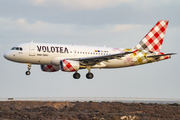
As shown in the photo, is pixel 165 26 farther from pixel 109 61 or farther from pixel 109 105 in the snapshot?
pixel 109 105

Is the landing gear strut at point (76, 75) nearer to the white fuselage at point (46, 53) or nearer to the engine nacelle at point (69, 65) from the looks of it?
the white fuselage at point (46, 53)

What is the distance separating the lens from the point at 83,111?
38.0 metres

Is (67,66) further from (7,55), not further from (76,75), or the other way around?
(7,55)

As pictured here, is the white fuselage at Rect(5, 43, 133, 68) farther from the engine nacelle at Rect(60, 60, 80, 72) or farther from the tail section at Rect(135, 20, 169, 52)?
the tail section at Rect(135, 20, 169, 52)

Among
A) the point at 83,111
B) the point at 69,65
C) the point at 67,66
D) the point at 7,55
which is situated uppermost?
the point at 7,55

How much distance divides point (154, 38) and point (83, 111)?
21.2 m

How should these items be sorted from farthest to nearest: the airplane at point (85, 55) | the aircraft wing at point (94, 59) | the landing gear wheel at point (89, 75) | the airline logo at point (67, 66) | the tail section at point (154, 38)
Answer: the tail section at point (154, 38), the landing gear wheel at point (89, 75), the airplane at point (85, 55), the aircraft wing at point (94, 59), the airline logo at point (67, 66)

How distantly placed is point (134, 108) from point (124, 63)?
1175 cm

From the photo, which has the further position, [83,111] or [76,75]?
[76,75]

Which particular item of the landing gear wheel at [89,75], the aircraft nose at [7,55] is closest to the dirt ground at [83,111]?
the aircraft nose at [7,55]

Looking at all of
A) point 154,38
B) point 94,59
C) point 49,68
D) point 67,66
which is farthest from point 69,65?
point 154,38

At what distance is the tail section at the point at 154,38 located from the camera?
51781mm

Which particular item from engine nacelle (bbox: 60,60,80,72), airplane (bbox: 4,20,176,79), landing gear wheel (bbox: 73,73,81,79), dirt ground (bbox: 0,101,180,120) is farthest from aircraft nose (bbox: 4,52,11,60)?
landing gear wheel (bbox: 73,73,81,79)

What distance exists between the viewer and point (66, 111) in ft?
125
